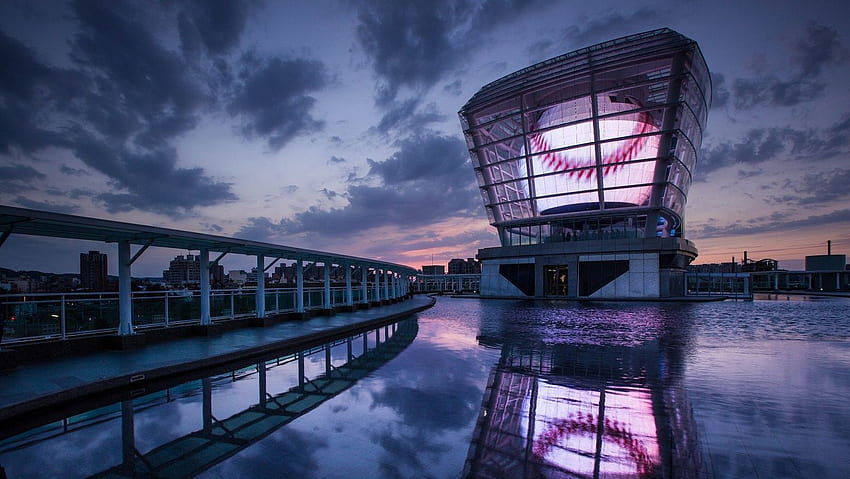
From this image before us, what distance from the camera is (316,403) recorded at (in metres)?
6.61

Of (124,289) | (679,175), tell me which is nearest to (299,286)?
(124,289)

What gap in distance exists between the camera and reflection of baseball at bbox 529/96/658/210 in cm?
4556

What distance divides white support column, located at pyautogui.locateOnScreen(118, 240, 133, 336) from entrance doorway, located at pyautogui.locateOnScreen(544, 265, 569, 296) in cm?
4431

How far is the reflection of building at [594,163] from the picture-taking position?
1699 inches

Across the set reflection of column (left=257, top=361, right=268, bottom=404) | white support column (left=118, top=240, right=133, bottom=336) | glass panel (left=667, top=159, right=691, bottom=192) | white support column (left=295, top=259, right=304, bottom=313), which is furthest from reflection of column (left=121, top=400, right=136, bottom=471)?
glass panel (left=667, top=159, right=691, bottom=192)

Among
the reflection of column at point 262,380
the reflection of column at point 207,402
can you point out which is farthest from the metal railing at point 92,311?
the reflection of column at point 262,380

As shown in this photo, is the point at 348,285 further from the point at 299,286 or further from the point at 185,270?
the point at 185,270

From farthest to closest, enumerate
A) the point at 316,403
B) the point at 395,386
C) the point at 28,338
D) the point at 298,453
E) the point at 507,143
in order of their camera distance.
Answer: the point at 507,143
the point at 28,338
the point at 395,386
the point at 316,403
the point at 298,453

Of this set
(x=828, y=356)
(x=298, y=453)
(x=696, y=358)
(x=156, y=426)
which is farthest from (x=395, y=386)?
(x=828, y=356)

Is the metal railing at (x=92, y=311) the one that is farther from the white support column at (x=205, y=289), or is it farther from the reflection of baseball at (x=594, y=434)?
the reflection of baseball at (x=594, y=434)

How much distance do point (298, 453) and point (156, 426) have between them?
2.42 m

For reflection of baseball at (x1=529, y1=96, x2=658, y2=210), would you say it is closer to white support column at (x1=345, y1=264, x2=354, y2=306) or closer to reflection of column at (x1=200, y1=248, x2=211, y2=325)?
white support column at (x1=345, y1=264, x2=354, y2=306)

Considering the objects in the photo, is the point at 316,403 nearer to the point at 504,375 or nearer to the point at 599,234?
the point at 504,375

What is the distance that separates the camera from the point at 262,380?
8180 millimetres
